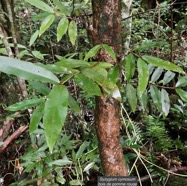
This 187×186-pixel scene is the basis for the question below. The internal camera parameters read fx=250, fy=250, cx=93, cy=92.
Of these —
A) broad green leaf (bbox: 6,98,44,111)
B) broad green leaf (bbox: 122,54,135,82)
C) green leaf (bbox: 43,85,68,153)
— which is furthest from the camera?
broad green leaf (bbox: 122,54,135,82)

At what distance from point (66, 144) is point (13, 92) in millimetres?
639

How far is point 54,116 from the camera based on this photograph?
350 millimetres

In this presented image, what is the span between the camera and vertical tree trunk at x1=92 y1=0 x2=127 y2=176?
0.60 meters

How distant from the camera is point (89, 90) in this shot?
42cm

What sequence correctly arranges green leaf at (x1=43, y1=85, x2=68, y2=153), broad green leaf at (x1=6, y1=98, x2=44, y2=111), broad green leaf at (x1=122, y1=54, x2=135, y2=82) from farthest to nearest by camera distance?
broad green leaf at (x1=122, y1=54, x2=135, y2=82), broad green leaf at (x1=6, y1=98, x2=44, y2=111), green leaf at (x1=43, y1=85, x2=68, y2=153)

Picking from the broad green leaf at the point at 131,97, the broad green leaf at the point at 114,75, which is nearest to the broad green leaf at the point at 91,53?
the broad green leaf at the point at 114,75

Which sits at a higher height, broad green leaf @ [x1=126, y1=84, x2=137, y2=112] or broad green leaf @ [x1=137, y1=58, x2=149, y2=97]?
broad green leaf @ [x1=137, y1=58, x2=149, y2=97]

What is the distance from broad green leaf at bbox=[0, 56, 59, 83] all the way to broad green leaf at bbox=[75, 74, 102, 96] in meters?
0.05

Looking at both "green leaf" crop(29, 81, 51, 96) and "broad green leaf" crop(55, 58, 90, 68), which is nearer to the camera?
"broad green leaf" crop(55, 58, 90, 68)

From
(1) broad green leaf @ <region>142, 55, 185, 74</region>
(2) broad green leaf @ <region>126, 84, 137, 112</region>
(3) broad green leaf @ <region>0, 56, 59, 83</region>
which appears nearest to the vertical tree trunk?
(2) broad green leaf @ <region>126, 84, 137, 112</region>

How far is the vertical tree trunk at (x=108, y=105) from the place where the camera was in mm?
597

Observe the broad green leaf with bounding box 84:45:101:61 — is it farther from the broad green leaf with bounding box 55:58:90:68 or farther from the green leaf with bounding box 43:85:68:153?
the green leaf with bounding box 43:85:68:153

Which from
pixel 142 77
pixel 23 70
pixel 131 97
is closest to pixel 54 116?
pixel 23 70

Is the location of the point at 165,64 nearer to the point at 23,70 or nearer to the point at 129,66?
the point at 129,66
